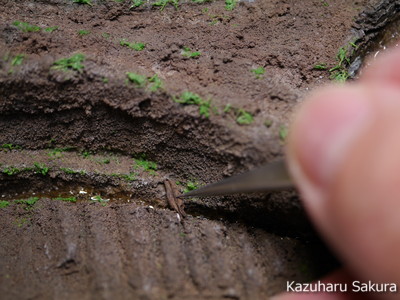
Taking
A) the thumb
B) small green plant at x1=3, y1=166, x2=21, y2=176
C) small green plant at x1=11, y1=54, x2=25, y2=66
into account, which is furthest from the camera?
small green plant at x1=3, y1=166, x2=21, y2=176

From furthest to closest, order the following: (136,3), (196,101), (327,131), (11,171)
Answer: (136,3) < (11,171) < (196,101) < (327,131)

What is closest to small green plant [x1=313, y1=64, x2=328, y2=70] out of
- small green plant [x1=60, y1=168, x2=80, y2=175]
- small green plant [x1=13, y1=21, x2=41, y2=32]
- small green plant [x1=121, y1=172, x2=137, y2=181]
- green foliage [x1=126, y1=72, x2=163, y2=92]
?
green foliage [x1=126, y1=72, x2=163, y2=92]

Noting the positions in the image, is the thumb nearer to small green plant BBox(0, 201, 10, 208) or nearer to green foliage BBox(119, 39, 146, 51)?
green foliage BBox(119, 39, 146, 51)

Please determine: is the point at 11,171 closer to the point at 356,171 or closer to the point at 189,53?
the point at 189,53

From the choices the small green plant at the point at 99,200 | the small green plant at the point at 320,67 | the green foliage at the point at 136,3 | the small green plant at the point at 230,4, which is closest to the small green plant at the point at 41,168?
the small green plant at the point at 99,200

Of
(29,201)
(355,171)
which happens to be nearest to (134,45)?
(29,201)

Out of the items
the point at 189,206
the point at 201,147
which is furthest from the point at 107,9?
the point at 189,206

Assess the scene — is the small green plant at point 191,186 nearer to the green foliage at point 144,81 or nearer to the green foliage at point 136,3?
the green foliage at point 144,81

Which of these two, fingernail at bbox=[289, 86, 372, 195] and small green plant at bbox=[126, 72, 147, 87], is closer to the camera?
fingernail at bbox=[289, 86, 372, 195]
